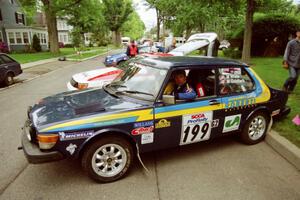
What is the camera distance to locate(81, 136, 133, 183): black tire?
3.13 metres

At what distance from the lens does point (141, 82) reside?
3.75 meters

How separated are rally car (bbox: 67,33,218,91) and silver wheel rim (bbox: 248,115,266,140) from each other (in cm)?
238

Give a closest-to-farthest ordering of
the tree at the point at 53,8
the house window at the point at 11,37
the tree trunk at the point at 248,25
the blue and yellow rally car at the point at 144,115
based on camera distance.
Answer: the blue and yellow rally car at the point at 144,115
the tree trunk at the point at 248,25
the tree at the point at 53,8
the house window at the point at 11,37

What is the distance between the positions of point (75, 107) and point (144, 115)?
100cm

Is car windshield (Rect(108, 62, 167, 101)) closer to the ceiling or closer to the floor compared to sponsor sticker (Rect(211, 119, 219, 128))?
closer to the ceiling


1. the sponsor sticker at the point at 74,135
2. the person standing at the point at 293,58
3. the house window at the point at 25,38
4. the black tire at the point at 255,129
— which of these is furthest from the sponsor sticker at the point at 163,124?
the house window at the point at 25,38

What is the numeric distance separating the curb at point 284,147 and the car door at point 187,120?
1.29 meters

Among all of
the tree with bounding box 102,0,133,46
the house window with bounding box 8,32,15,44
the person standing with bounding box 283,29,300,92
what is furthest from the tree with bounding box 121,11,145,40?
the person standing with bounding box 283,29,300,92

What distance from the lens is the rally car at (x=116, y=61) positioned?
686 centimetres

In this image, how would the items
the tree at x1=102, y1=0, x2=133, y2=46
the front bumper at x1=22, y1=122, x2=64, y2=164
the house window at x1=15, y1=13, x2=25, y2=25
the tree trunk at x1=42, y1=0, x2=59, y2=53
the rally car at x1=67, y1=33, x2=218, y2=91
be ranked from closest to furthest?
the front bumper at x1=22, y1=122, x2=64, y2=164 < the rally car at x1=67, y1=33, x2=218, y2=91 < the tree trunk at x1=42, y1=0, x2=59, y2=53 < the house window at x1=15, y1=13, x2=25, y2=25 < the tree at x1=102, y1=0, x2=133, y2=46

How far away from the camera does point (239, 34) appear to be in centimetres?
1852

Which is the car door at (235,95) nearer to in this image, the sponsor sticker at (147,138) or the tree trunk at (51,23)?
the sponsor sticker at (147,138)

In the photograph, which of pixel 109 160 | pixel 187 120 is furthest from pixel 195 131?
pixel 109 160

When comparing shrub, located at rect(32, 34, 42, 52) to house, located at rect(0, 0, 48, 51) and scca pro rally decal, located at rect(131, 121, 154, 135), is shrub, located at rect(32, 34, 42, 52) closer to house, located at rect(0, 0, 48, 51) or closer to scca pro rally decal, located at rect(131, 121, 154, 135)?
house, located at rect(0, 0, 48, 51)
